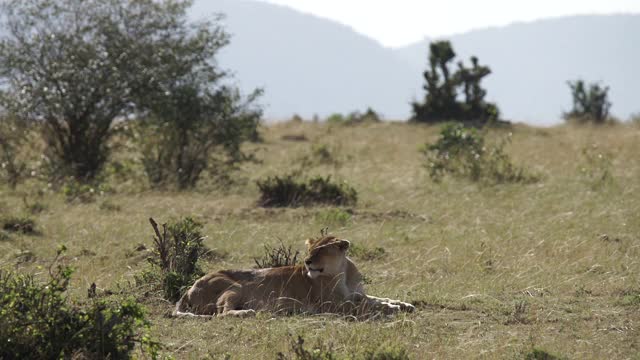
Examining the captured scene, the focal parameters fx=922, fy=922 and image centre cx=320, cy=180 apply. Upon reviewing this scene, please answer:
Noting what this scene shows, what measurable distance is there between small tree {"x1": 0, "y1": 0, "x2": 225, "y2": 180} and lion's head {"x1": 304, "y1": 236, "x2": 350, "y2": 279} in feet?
34.5

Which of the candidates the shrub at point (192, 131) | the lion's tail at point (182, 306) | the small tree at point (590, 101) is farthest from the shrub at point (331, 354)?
the small tree at point (590, 101)

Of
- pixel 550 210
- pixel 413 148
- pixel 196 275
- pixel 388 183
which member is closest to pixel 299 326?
pixel 196 275

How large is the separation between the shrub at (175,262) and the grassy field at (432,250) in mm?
233

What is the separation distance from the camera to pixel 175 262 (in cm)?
819

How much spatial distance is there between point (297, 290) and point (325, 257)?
0.37 m

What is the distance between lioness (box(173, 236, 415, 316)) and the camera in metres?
7.05

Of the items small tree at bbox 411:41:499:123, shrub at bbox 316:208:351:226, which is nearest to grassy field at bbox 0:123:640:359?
shrub at bbox 316:208:351:226

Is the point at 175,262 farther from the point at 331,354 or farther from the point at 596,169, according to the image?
the point at 596,169

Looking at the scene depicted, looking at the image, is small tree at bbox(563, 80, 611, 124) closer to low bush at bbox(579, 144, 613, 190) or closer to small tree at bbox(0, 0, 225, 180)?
low bush at bbox(579, 144, 613, 190)

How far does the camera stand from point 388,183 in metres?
16.6

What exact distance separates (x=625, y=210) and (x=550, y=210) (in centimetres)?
99

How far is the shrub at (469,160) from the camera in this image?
16.3 metres

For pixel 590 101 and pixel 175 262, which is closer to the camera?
pixel 175 262

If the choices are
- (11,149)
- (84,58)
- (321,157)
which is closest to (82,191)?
(11,149)
